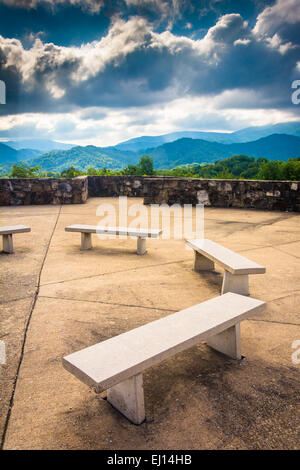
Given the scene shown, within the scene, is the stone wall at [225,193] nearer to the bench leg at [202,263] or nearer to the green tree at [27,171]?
the bench leg at [202,263]

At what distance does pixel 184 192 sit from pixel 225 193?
1038 mm

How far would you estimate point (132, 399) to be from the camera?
5.12 ft

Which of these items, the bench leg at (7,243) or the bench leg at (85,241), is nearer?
the bench leg at (7,243)

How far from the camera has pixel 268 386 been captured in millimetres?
1843

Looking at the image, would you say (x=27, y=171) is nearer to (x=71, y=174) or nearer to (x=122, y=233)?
(x=71, y=174)

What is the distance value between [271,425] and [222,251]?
202 centimetres

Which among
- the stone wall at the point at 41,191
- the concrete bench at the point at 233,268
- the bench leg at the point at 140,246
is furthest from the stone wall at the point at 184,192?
the concrete bench at the point at 233,268

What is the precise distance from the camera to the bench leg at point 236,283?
3.05m

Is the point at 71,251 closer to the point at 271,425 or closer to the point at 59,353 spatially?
the point at 59,353

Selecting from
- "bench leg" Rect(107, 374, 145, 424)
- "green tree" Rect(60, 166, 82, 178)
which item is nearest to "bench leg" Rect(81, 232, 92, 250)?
"bench leg" Rect(107, 374, 145, 424)

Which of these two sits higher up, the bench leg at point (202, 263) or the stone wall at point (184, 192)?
the stone wall at point (184, 192)

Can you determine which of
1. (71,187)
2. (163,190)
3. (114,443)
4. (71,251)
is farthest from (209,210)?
(114,443)

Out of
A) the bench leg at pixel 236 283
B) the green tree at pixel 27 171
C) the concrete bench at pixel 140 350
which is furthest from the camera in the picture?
the green tree at pixel 27 171

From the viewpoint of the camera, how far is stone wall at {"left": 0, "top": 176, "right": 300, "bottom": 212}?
8.04m
